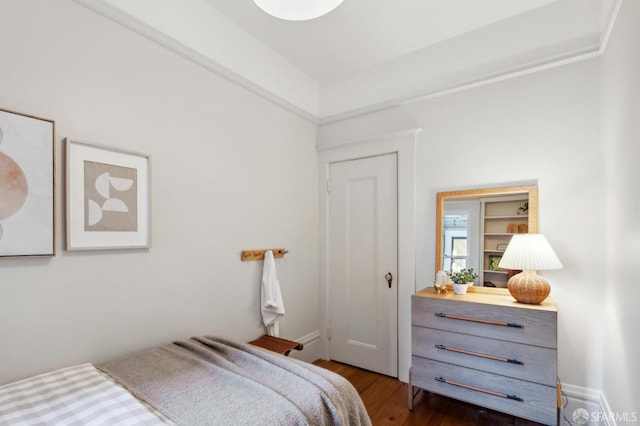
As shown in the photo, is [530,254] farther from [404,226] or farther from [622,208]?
[404,226]

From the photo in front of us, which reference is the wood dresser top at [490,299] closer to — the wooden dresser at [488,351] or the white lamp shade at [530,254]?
the wooden dresser at [488,351]

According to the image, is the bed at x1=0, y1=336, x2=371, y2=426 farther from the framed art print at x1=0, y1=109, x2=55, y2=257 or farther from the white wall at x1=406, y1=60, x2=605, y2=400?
the white wall at x1=406, y1=60, x2=605, y2=400

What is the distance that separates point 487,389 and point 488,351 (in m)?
0.24

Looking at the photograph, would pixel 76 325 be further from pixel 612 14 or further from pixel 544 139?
pixel 612 14

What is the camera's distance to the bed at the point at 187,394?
110 cm

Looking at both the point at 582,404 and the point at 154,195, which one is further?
the point at 582,404

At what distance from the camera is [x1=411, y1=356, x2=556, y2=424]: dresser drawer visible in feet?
5.99

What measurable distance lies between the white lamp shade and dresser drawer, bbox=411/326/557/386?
0.48 meters

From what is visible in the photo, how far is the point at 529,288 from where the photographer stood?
198cm

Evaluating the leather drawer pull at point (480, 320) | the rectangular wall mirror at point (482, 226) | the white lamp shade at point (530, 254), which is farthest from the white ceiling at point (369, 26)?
the leather drawer pull at point (480, 320)

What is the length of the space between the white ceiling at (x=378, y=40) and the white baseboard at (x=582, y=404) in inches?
85.7

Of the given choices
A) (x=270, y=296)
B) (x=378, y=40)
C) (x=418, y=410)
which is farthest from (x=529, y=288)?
(x=378, y=40)

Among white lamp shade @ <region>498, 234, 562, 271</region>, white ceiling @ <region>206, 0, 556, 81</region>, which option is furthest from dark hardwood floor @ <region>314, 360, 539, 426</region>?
white ceiling @ <region>206, 0, 556, 81</region>

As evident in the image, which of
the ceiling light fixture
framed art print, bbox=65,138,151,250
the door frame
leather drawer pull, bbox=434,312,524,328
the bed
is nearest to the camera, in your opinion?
the bed
